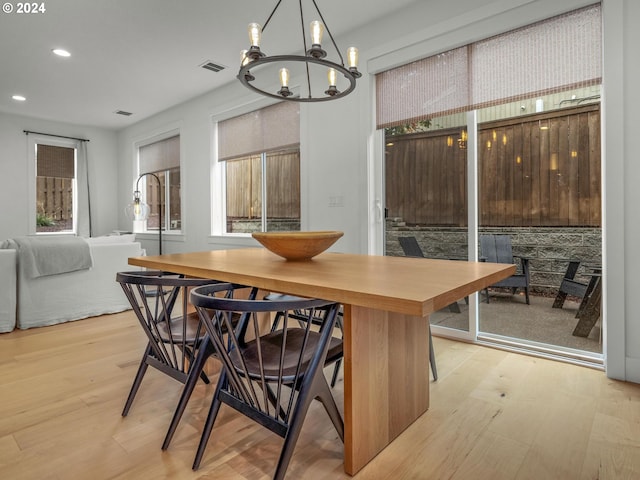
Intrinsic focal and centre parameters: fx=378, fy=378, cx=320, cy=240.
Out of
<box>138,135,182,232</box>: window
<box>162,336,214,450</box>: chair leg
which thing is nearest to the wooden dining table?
<box>162,336,214,450</box>: chair leg

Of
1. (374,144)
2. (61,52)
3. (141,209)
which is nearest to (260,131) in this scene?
(374,144)

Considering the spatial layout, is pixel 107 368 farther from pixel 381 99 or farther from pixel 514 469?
pixel 381 99

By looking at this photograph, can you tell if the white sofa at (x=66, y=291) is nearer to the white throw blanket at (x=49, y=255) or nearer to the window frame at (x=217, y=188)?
the white throw blanket at (x=49, y=255)

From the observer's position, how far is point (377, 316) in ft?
4.83

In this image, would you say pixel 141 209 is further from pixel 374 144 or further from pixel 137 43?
pixel 374 144

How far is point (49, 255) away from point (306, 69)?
2.77 meters

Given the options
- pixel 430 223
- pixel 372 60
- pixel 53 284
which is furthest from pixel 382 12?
pixel 53 284

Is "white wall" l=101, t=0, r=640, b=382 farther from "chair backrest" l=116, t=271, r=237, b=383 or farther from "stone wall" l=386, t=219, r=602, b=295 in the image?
"chair backrest" l=116, t=271, r=237, b=383

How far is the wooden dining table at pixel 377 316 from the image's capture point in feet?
3.82

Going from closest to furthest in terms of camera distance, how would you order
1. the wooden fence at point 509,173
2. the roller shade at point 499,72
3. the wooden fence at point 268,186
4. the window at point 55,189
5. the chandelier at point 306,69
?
the chandelier at point 306,69 < the roller shade at point 499,72 < the wooden fence at point 509,173 < the wooden fence at point 268,186 < the window at point 55,189

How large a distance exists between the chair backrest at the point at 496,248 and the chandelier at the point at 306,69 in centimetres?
164

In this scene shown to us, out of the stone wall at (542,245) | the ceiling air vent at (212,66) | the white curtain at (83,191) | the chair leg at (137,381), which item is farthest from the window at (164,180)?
the chair leg at (137,381)

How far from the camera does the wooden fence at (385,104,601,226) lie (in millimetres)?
2947

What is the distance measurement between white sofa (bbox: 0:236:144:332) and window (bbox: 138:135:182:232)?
1.84 metres
